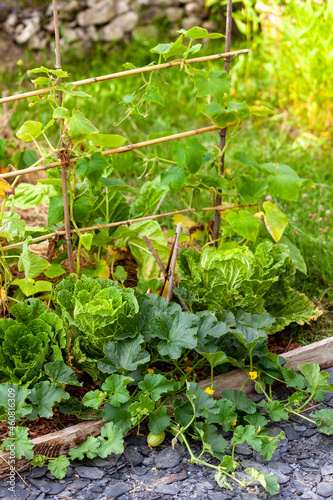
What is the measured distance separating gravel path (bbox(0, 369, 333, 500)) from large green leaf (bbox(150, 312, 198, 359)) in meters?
0.27

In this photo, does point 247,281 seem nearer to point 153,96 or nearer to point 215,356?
point 215,356

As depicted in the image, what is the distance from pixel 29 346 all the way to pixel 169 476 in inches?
21.5

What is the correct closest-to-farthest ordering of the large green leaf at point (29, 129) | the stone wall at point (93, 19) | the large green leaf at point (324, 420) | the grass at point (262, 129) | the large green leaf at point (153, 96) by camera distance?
1. the large green leaf at point (324, 420)
2. the large green leaf at point (29, 129)
3. the large green leaf at point (153, 96)
4. the grass at point (262, 129)
5. the stone wall at point (93, 19)

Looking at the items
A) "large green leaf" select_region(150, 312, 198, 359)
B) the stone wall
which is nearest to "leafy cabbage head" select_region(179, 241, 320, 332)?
"large green leaf" select_region(150, 312, 198, 359)

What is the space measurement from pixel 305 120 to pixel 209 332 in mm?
2682

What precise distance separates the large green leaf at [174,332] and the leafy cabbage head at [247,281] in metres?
0.19

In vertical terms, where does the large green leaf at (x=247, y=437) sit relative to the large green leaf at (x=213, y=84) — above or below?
below

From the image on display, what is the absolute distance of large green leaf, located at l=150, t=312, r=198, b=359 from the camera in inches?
57.7

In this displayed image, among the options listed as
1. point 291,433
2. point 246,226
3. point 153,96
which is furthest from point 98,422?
point 153,96

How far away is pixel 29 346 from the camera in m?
1.50

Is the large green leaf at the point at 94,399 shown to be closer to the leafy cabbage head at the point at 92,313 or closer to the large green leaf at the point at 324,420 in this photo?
the leafy cabbage head at the point at 92,313

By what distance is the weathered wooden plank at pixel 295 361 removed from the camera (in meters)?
1.64

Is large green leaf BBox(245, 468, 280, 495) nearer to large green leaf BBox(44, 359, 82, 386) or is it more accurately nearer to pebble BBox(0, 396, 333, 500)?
pebble BBox(0, 396, 333, 500)

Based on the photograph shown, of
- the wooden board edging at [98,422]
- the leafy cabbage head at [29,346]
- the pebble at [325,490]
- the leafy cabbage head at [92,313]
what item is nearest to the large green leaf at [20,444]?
the wooden board edging at [98,422]
